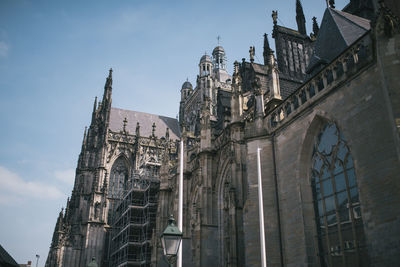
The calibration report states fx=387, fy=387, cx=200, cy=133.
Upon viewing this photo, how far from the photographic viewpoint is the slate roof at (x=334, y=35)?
583 inches

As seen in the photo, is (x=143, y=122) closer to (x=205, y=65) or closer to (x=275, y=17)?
(x=205, y=65)

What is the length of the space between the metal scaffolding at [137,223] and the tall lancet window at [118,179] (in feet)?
14.6

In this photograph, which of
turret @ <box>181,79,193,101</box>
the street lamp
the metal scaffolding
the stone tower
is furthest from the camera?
turret @ <box>181,79,193,101</box>

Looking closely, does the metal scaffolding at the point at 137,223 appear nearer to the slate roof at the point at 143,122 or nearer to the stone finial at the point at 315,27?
the slate roof at the point at 143,122

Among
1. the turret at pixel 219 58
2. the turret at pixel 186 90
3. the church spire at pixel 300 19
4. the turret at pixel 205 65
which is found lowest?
the church spire at pixel 300 19

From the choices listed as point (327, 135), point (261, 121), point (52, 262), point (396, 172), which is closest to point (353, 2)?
point (261, 121)

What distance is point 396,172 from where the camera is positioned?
915cm

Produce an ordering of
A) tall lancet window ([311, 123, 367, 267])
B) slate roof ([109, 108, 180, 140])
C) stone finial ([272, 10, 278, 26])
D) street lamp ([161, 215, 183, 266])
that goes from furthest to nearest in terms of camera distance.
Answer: slate roof ([109, 108, 180, 140])
stone finial ([272, 10, 278, 26])
tall lancet window ([311, 123, 367, 267])
street lamp ([161, 215, 183, 266])

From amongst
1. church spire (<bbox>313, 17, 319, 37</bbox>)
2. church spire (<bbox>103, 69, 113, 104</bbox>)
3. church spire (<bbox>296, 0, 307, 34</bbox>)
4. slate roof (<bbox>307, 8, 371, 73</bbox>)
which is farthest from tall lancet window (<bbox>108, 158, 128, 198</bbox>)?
slate roof (<bbox>307, 8, 371, 73</bbox>)

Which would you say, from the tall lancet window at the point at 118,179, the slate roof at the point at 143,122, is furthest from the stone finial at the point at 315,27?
the slate roof at the point at 143,122

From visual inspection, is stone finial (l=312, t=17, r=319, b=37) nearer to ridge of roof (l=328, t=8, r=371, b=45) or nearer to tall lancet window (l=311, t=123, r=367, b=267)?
ridge of roof (l=328, t=8, r=371, b=45)

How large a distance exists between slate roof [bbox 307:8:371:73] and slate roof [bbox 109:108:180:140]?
3295 centimetres

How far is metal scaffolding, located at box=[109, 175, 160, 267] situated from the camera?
31.8 metres

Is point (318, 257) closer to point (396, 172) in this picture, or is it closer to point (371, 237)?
point (371, 237)
